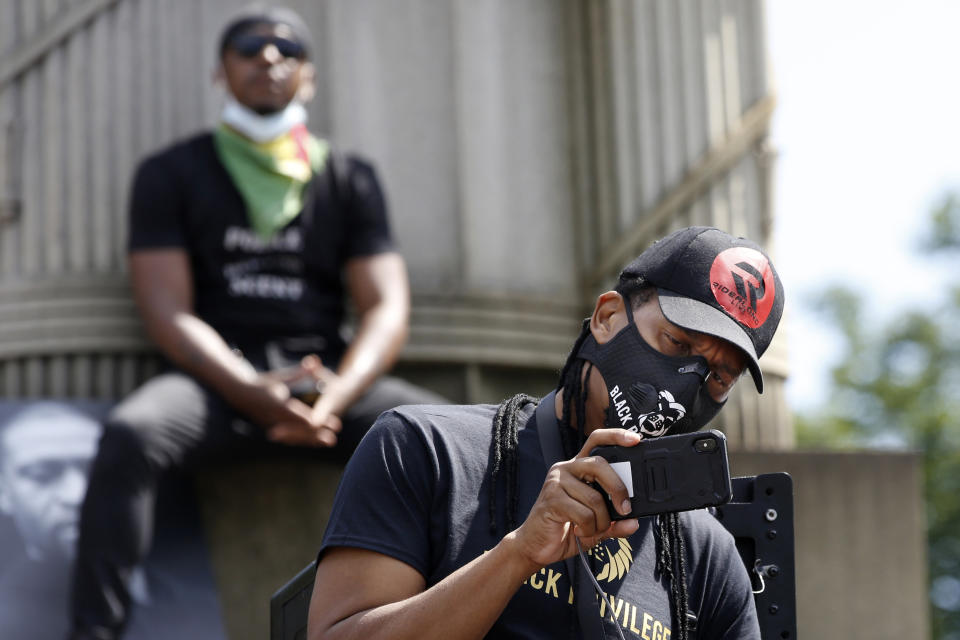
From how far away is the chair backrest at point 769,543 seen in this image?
305 centimetres

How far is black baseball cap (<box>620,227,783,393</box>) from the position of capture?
2.59 meters

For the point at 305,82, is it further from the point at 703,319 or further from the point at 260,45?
the point at 703,319

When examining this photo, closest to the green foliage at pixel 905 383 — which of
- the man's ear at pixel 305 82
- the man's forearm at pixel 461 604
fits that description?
the man's ear at pixel 305 82

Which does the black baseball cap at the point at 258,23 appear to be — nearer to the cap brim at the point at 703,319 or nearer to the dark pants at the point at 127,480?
the dark pants at the point at 127,480

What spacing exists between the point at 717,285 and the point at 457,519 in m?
0.67

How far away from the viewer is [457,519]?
8.07ft

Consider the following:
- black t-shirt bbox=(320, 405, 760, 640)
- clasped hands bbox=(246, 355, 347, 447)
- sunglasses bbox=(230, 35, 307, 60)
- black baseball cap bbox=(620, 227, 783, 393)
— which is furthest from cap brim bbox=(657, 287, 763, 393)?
sunglasses bbox=(230, 35, 307, 60)

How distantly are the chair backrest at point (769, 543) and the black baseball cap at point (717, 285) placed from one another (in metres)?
0.46

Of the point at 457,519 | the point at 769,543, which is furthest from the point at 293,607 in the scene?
the point at 769,543

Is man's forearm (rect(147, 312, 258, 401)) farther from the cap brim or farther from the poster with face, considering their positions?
the cap brim

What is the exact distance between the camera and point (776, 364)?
6.16 metres

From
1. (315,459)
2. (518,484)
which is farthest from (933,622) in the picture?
(518,484)

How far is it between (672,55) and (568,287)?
1187 millimetres

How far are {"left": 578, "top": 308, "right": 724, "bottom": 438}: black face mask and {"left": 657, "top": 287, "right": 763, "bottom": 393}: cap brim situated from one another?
0.07 m
